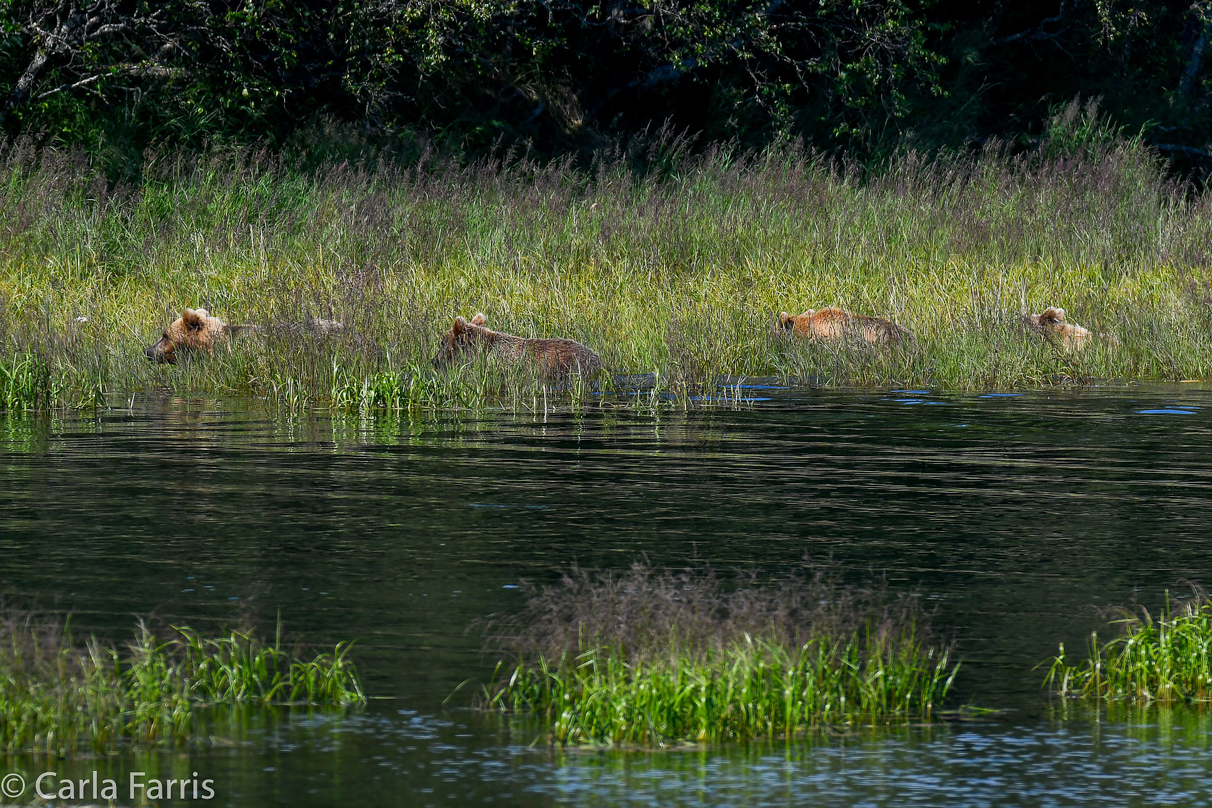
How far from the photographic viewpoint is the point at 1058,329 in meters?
14.7

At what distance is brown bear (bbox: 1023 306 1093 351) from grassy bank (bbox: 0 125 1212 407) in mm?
159

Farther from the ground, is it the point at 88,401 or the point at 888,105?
the point at 888,105

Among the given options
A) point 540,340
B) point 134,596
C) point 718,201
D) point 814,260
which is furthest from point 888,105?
point 134,596

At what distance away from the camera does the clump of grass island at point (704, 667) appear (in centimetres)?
492

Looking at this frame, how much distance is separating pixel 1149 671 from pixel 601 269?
12.1 m

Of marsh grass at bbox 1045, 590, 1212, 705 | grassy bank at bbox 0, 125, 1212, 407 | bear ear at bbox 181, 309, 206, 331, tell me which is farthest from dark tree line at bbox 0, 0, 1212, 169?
marsh grass at bbox 1045, 590, 1212, 705

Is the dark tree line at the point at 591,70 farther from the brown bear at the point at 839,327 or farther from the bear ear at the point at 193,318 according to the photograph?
the brown bear at the point at 839,327

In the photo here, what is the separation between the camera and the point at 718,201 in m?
19.6

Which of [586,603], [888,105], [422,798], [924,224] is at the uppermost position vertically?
[888,105]

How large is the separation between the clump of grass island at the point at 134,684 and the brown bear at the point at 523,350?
26.4ft

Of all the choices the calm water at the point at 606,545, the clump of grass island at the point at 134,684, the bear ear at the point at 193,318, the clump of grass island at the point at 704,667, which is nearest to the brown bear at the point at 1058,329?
the calm water at the point at 606,545

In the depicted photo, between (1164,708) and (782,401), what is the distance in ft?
25.6

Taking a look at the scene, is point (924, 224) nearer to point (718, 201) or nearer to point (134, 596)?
point (718, 201)

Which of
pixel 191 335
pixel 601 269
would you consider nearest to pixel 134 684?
pixel 191 335
